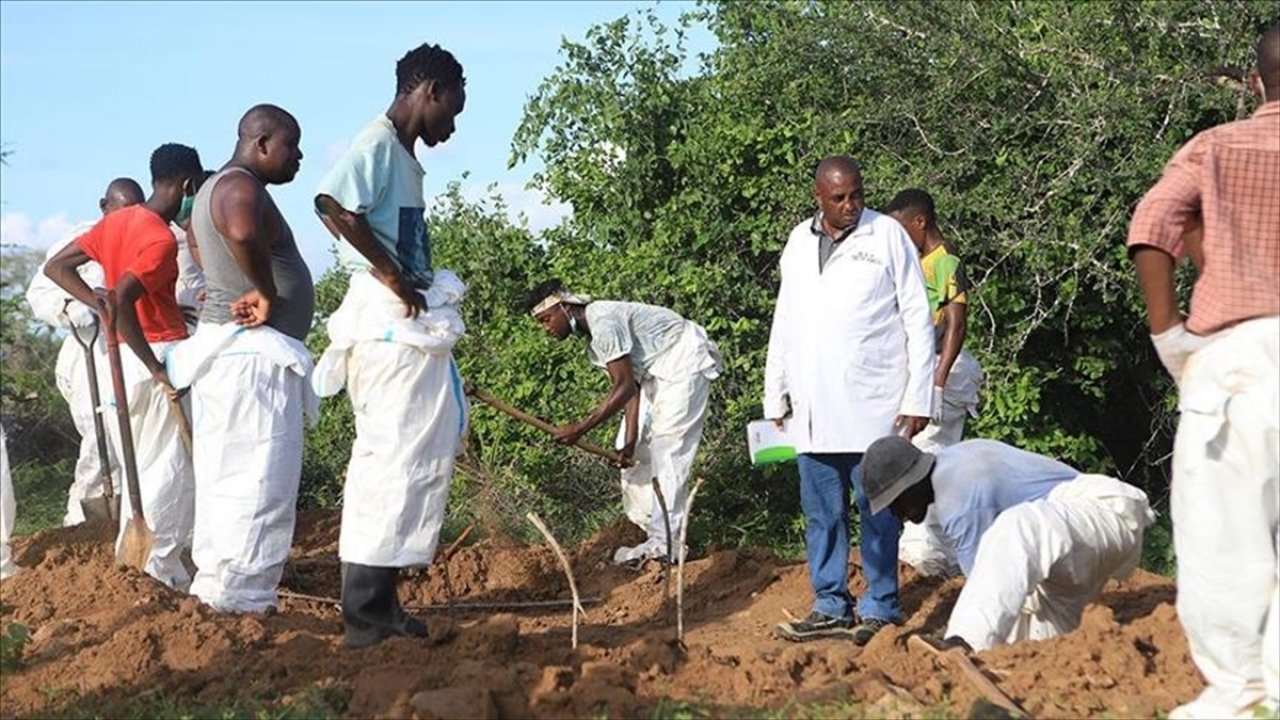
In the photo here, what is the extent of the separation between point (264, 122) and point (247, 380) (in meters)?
0.99

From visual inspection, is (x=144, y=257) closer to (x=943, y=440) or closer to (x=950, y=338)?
(x=950, y=338)

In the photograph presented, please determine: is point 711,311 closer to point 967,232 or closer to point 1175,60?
point 967,232

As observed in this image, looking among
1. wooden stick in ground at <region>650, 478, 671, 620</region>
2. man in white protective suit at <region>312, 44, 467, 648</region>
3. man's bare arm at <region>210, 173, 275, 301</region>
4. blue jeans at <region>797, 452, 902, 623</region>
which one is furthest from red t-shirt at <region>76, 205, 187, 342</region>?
blue jeans at <region>797, 452, 902, 623</region>

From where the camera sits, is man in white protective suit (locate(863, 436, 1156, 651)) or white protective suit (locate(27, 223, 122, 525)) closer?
man in white protective suit (locate(863, 436, 1156, 651))

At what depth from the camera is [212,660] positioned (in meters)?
5.82

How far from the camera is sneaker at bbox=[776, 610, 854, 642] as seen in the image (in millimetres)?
6852

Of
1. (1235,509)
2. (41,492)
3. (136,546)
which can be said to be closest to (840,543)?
(1235,509)

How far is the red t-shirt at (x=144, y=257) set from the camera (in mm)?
7590

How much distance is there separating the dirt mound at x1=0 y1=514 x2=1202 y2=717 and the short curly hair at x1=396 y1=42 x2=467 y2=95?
1.91 metres

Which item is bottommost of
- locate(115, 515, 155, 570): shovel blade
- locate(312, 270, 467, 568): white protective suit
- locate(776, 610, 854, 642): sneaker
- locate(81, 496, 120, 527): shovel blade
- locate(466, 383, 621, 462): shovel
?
locate(776, 610, 854, 642): sneaker

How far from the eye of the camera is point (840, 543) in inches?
275

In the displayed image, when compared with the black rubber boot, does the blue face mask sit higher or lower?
higher

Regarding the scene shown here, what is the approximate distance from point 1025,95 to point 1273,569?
19.5 feet

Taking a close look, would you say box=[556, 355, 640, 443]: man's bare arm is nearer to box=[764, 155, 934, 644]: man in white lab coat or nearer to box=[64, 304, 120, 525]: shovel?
box=[764, 155, 934, 644]: man in white lab coat
